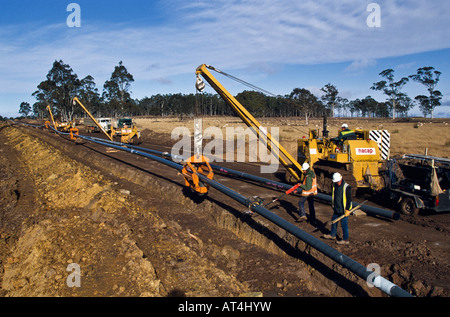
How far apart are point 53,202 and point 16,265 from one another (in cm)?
496

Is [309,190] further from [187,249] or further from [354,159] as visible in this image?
[187,249]

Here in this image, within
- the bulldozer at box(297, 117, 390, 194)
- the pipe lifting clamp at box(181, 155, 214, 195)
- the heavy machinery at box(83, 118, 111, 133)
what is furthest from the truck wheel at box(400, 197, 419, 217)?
the heavy machinery at box(83, 118, 111, 133)

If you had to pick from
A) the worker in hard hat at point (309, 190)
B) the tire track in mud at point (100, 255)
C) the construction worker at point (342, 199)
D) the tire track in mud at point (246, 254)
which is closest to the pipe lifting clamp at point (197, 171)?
the tire track in mud at point (246, 254)

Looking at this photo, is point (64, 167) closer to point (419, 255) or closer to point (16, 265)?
point (16, 265)

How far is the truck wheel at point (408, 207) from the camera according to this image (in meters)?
10.1

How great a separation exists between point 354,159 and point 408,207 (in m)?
2.52

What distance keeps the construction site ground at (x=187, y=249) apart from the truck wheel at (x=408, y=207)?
0.85ft

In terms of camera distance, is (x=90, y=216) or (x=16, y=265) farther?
(x=90, y=216)

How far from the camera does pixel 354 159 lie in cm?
1196

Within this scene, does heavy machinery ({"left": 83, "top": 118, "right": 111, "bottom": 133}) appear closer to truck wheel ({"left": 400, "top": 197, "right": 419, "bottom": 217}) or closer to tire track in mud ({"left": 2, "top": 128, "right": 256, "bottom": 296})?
tire track in mud ({"left": 2, "top": 128, "right": 256, "bottom": 296})
